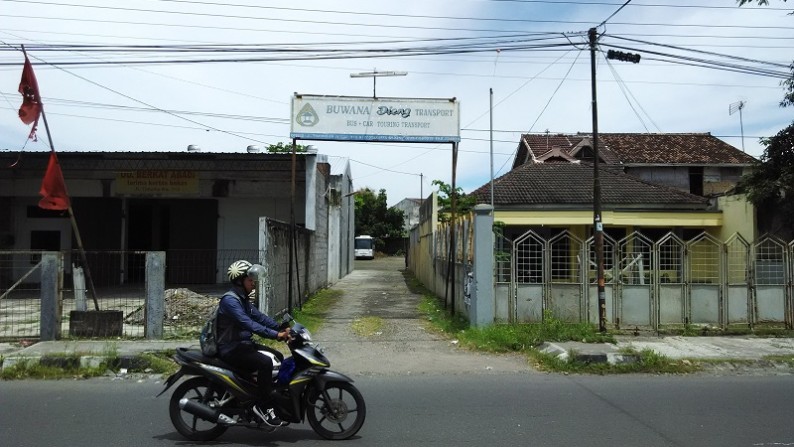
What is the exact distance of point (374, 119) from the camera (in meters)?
13.5

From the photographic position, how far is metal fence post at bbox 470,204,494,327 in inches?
459

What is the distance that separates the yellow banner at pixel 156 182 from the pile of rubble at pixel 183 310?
24.0 ft

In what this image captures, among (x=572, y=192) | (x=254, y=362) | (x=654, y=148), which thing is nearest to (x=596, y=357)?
(x=254, y=362)

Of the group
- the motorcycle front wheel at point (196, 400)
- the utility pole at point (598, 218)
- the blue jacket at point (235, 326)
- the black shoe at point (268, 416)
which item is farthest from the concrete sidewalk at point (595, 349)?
the black shoe at point (268, 416)

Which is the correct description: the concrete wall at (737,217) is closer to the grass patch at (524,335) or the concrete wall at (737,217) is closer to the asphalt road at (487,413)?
the grass patch at (524,335)

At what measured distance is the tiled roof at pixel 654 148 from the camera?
2834 cm

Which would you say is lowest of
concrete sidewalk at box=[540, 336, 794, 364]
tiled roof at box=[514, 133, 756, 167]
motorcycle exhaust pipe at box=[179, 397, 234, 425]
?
concrete sidewalk at box=[540, 336, 794, 364]

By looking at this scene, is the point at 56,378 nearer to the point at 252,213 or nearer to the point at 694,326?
the point at 694,326

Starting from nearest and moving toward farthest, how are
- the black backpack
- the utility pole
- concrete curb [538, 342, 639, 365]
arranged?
the black backpack
concrete curb [538, 342, 639, 365]
the utility pole

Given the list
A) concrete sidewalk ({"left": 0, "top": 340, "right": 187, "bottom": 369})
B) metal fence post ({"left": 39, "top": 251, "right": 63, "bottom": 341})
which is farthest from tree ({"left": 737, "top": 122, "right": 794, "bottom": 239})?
metal fence post ({"left": 39, "top": 251, "right": 63, "bottom": 341})

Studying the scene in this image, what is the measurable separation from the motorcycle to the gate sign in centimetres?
830

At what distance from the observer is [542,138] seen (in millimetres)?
31828

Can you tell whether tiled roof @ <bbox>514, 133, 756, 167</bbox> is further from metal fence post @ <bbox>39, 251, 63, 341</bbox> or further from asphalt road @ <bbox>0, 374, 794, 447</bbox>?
metal fence post @ <bbox>39, 251, 63, 341</bbox>

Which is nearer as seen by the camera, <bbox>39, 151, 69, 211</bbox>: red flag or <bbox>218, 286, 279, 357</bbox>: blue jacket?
<bbox>218, 286, 279, 357</bbox>: blue jacket
